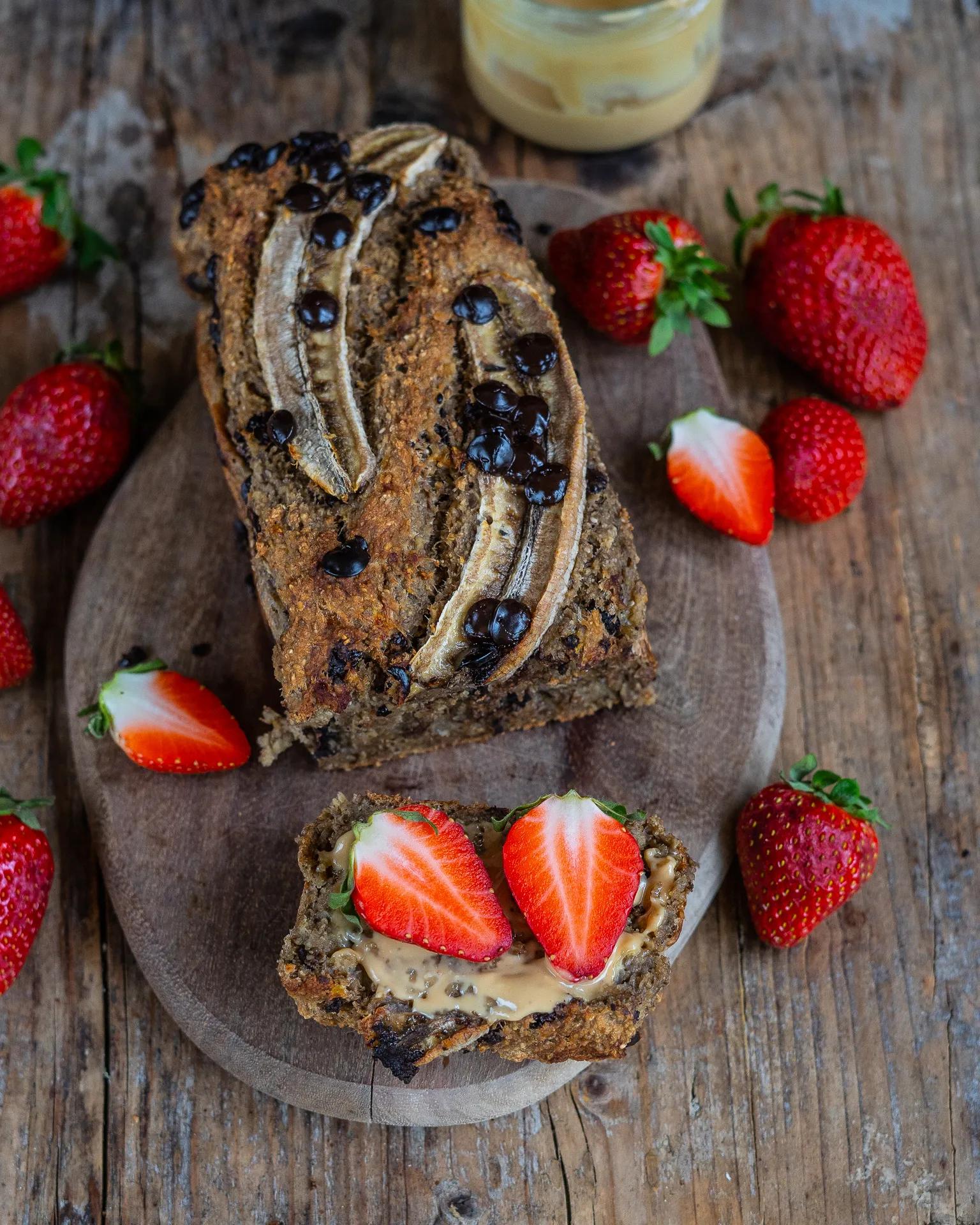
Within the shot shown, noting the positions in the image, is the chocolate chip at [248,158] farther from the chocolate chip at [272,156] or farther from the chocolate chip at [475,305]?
the chocolate chip at [475,305]

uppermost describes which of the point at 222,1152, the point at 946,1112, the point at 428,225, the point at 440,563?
the point at 428,225

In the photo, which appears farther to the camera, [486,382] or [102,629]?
[102,629]

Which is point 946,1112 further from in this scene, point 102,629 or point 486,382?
point 102,629

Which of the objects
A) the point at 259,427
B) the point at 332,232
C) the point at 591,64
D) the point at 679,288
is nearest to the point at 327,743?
the point at 259,427

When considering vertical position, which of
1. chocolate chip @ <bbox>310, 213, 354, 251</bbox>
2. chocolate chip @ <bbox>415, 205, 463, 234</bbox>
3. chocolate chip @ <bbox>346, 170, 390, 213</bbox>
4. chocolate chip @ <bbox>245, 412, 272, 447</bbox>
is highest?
chocolate chip @ <bbox>346, 170, 390, 213</bbox>

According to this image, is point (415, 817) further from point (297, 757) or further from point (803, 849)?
point (803, 849)

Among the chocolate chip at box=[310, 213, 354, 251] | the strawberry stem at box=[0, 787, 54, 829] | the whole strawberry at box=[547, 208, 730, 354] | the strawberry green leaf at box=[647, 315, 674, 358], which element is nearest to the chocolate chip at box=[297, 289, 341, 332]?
the chocolate chip at box=[310, 213, 354, 251]

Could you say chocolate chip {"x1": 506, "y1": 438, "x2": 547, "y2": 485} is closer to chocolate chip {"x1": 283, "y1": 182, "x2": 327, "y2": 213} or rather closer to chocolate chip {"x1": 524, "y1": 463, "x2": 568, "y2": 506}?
chocolate chip {"x1": 524, "y1": 463, "x2": 568, "y2": 506}

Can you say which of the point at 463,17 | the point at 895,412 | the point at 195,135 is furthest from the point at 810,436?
the point at 195,135
